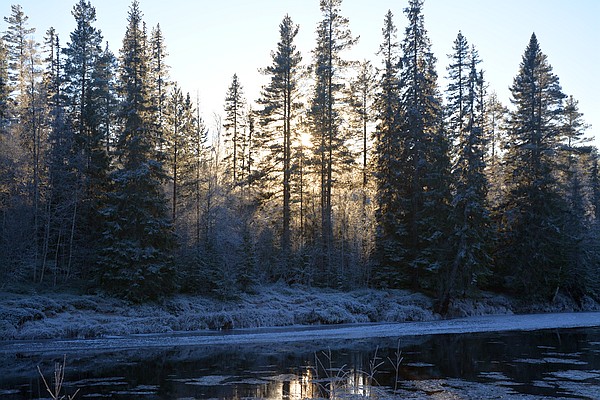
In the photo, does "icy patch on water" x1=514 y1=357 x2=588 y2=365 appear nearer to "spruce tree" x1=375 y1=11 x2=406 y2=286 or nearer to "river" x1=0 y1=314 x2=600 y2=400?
"river" x1=0 y1=314 x2=600 y2=400

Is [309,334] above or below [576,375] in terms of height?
below

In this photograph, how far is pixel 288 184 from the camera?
4200 cm

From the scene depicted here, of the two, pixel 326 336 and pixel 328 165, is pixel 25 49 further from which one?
pixel 326 336

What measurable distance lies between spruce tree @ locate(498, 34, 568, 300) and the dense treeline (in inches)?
5.6

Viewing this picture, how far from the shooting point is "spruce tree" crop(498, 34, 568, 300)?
3997 centimetres

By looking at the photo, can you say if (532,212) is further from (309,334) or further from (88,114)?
(88,114)

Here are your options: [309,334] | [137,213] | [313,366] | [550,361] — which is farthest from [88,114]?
→ [550,361]

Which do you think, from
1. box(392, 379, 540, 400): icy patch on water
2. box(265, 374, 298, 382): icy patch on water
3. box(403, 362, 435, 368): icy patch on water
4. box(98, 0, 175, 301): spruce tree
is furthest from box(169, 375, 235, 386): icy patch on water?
box(98, 0, 175, 301): spruce tree

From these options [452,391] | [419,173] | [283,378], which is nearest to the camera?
[452,391]

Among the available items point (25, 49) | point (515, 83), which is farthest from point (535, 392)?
point (25, 49)

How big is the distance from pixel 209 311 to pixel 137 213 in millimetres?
6300

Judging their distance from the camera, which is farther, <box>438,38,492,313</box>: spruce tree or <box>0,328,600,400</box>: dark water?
<box>438,38,492,313</box>: spruce tree

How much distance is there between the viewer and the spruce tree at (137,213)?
28.1 meters

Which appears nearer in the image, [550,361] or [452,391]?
[452,391]
